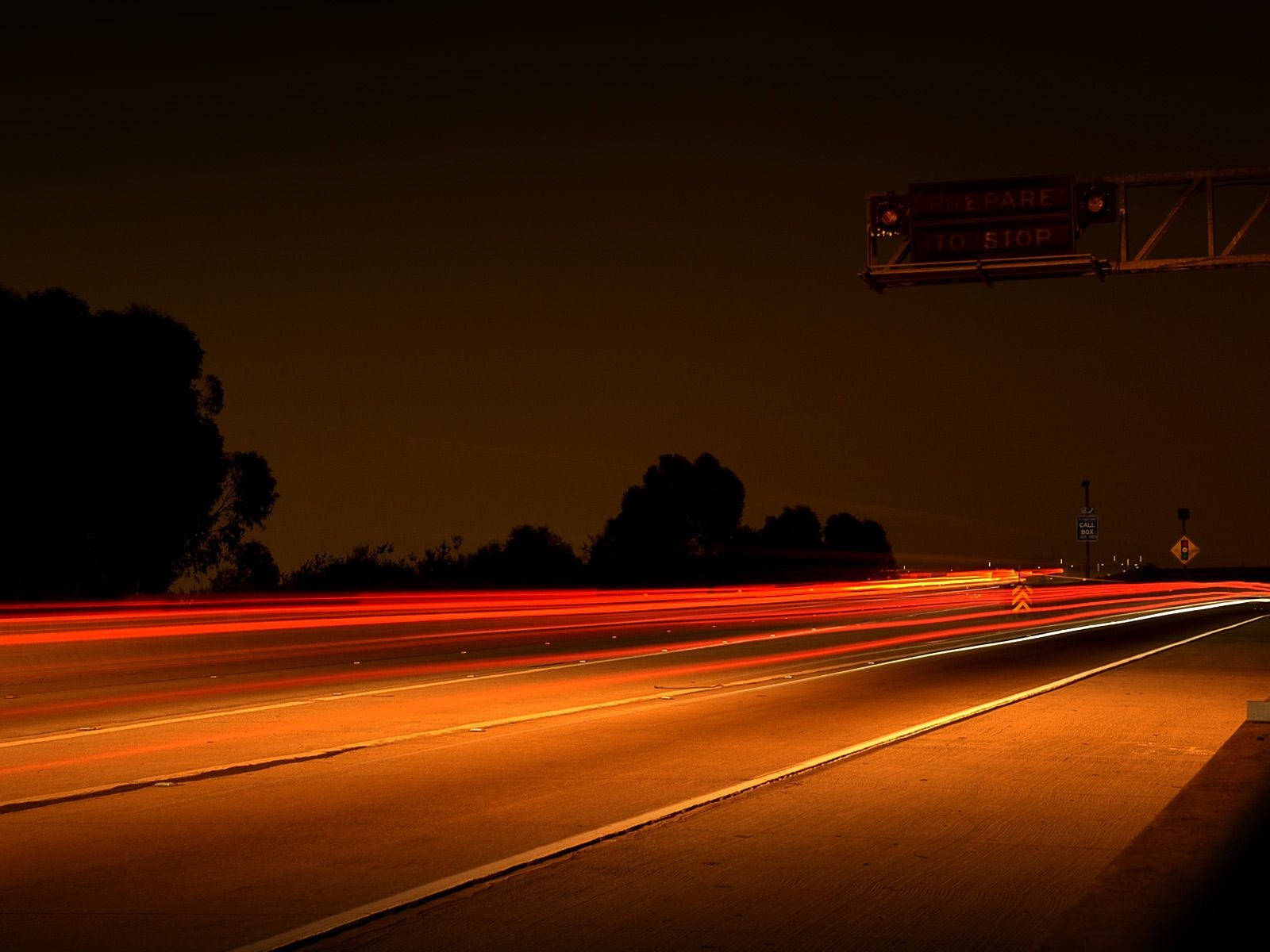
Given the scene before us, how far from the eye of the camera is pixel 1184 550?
57750mm

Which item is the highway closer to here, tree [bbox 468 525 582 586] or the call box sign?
the call box sign

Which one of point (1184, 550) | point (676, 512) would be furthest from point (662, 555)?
point (1184, 550)

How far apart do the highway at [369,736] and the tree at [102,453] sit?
10127mm

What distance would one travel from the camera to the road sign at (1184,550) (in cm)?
5750

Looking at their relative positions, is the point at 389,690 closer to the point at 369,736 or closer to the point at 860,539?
the point at 369,736

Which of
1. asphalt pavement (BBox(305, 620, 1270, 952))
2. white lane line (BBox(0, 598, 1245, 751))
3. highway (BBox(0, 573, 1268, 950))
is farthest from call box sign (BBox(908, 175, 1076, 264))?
asphalt pavement (BBox(305, 620, 1270, 952))

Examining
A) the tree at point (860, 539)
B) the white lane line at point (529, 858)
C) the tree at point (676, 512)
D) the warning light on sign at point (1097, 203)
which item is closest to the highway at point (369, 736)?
the white lane line at point (529, 858)

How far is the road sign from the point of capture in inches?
2264

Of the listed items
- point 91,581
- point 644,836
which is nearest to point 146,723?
point 644,836

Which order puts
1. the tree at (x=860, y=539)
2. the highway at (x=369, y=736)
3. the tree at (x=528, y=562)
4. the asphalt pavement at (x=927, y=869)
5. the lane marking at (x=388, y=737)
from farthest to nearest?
the tree at (x=860, y=539) → the tree at (x=528, y=562) → the lane marking at (x=388, y=737) → the highway at (x=369, y=736) → the asphalt pavement at (x=927, y=869)

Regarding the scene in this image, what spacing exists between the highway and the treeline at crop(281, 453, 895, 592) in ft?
71.3

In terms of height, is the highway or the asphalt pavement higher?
the highway

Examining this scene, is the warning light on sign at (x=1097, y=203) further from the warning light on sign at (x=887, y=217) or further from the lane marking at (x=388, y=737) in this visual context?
the lane marking at (x=388, y=737)

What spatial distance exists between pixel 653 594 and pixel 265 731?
118 ft
